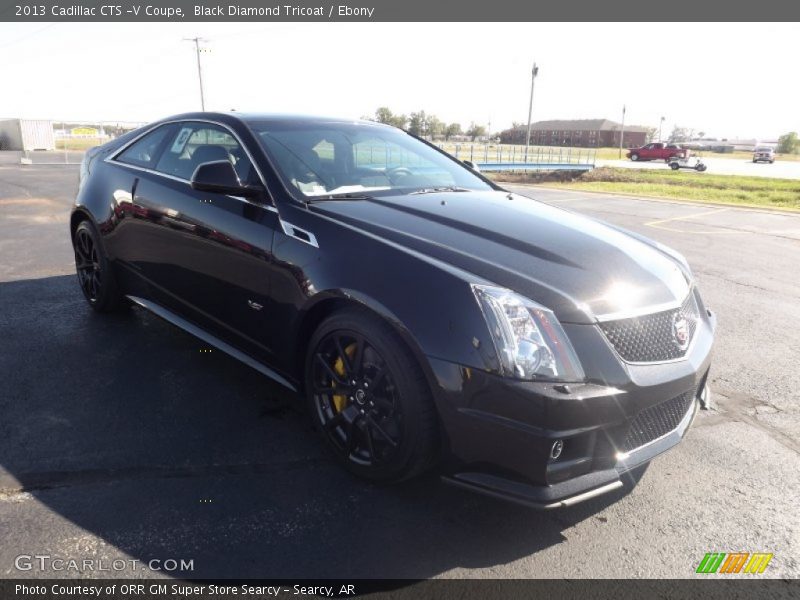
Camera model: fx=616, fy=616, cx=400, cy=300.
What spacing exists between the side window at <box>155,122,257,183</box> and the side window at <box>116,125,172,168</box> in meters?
0.12

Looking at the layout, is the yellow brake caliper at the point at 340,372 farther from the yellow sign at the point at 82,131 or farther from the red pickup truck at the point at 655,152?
the red pickup truck at the point at 655,152

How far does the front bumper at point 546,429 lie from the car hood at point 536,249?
256 millimetres

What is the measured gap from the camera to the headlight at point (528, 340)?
2244mm

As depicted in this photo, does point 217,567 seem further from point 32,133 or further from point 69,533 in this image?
point 32,133

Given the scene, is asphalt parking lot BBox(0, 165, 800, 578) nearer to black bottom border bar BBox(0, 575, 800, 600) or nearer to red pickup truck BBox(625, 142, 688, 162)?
black bottom border bar BBox(0, 575, 800, 600)

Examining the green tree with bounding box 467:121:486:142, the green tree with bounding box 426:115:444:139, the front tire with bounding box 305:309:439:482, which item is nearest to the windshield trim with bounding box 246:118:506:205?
the front tire with bounding box 305:309:439:482

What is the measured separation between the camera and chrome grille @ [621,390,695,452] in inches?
95.0

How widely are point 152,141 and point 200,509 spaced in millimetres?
2881

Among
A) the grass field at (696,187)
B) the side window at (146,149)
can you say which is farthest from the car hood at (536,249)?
the grass field at (696,187)

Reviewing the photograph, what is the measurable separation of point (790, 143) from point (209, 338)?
125m

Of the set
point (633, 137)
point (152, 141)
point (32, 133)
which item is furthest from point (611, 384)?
point (633, 137)

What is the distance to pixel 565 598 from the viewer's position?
2156 millimetres

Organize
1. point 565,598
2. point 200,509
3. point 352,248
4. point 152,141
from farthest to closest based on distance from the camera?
1. point 152,141
2. point 352,248
3. point 200,509
4. point 565,598

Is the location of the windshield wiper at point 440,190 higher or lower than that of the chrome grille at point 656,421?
higher
